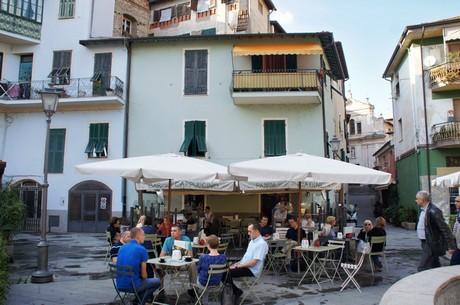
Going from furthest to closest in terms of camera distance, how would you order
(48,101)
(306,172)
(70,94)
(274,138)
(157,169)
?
(70,94), (274,138), (48,101), (157,169), (306,172)

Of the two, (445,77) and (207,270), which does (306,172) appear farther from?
(445,77)

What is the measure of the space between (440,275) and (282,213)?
9386 millimetres

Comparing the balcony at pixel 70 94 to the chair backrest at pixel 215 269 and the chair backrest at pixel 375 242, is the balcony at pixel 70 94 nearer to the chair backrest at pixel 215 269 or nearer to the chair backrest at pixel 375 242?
the chair backrest at pixel 375 242

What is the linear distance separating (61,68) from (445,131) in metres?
19.8

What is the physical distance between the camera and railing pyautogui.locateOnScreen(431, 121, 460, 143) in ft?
65.3

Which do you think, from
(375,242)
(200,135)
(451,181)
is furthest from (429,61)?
(375,242)

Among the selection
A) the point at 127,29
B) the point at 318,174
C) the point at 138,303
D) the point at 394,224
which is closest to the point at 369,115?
the point at 394,224

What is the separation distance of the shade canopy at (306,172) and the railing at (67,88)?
507 inches

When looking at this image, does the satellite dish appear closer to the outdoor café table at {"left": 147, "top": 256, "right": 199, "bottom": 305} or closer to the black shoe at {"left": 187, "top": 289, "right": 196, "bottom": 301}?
the outdoor café table at {"left": 147, "top": 256, "right": 199, "bottom": 305}

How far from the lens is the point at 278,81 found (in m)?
18.5

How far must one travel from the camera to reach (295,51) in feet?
59.7

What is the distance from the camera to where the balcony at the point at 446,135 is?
782 inches

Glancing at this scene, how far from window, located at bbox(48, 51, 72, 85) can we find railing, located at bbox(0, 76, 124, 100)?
19cm

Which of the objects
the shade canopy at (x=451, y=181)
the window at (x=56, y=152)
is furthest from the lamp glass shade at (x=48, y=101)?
the window at (x=56, y=152)
